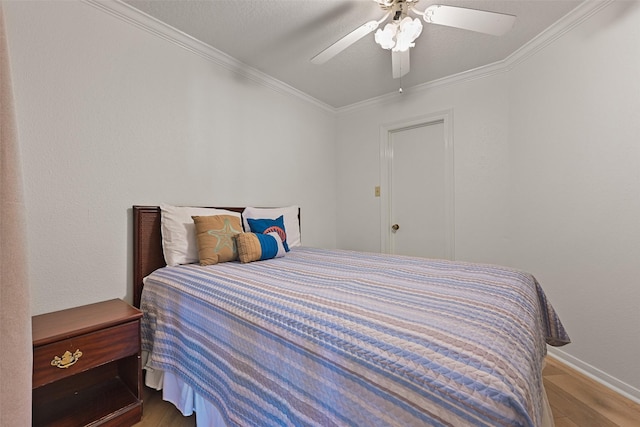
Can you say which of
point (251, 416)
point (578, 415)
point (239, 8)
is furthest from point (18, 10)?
point (578, 415)

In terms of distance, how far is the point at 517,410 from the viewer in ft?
1.69

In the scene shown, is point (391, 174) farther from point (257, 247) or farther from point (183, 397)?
point (183, 397)

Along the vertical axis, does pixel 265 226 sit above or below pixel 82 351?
above

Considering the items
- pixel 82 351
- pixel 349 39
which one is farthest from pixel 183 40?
pixel 82 351

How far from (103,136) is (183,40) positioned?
0.97 metres

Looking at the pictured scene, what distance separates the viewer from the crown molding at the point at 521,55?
1746 mm

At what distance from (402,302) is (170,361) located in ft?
3.96

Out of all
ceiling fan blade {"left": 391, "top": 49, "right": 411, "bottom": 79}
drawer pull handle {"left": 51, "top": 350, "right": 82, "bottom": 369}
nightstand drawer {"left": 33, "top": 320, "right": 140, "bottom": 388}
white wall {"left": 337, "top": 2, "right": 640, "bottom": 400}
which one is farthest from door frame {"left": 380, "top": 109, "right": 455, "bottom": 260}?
drawer pull handle {"left": 51, "top": 350, "right": 82, "bottom": 369}

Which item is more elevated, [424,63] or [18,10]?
[424,63]

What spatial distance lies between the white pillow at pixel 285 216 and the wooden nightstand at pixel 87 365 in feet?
3.54

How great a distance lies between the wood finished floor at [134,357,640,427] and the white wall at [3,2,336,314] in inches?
29.1

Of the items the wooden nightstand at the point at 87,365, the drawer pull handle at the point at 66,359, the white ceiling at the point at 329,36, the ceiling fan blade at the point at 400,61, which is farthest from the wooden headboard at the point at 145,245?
the ceiling fan blade at the point at 400,61

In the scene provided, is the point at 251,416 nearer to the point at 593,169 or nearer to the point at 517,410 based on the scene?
the point at 517,410

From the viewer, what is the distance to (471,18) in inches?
52.6
